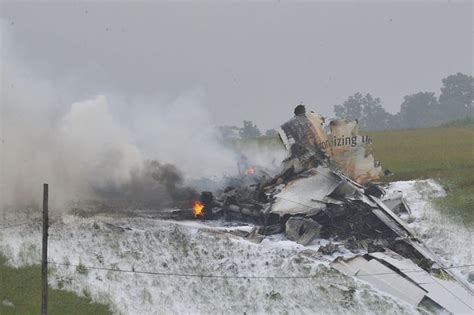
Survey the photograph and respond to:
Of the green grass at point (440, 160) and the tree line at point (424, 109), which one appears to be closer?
the green grass at point (440, 160)

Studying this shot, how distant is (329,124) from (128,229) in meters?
9.84

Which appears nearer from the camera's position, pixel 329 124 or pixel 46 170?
pixel 46 170

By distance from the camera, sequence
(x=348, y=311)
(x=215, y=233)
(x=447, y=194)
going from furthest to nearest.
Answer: (x=447, y=194)
(x=215, y=233)
(x=348, y=311)

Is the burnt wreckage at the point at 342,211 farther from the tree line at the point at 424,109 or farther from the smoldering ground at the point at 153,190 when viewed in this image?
the tree line at the point at 424,109

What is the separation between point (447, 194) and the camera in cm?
2822

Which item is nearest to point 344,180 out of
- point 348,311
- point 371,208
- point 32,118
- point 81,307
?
point 371,208

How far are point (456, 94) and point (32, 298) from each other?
113633 millimetres

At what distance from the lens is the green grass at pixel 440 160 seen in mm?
26453

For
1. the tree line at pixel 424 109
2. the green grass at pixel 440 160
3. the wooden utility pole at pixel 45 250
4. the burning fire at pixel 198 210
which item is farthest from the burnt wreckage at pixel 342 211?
the tree line at pixel 424 109

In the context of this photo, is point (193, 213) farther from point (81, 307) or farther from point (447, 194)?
point (447, 194)

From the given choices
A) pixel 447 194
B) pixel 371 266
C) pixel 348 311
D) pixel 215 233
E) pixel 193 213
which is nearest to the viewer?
pixel 348 311

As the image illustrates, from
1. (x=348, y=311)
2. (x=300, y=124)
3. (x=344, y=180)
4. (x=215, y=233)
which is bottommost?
→ (x=348, y=311)

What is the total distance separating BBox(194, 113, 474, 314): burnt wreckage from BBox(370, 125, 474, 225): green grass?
233 centimetres

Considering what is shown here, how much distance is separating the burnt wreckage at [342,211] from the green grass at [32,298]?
6.49 meters
